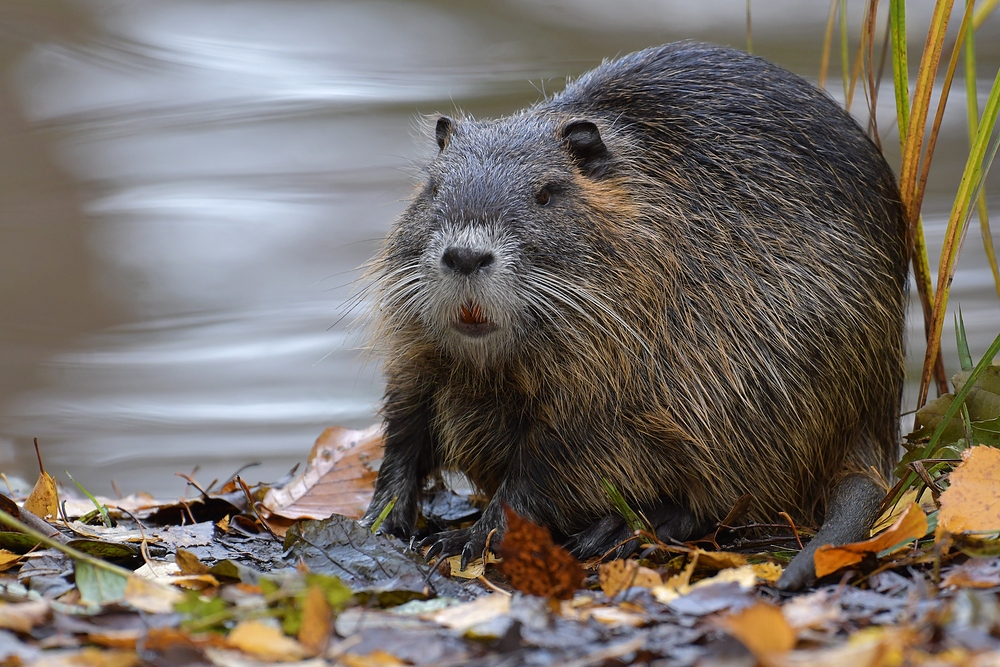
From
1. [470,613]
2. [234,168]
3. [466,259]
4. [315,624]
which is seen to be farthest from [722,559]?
[234,168]

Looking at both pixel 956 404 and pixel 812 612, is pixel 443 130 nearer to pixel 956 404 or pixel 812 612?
pixel 956 404

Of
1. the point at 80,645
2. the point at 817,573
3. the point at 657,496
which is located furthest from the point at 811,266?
the point at 80,645

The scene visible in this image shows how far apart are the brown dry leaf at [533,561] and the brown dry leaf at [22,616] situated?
893 mm

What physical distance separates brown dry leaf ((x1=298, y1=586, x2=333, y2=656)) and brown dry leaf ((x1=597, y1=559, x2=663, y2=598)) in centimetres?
64

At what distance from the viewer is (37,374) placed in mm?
6688

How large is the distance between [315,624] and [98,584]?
2.03 ft

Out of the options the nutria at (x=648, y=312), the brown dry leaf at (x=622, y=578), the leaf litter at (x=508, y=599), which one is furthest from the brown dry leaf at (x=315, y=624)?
the nutria at (x=648, y=312)

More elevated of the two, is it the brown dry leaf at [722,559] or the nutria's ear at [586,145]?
the nutria's ear at [586,145]

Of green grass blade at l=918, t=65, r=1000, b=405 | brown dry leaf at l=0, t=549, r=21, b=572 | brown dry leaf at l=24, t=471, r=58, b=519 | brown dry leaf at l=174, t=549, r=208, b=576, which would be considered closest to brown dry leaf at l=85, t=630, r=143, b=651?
brown dry leaf at l=174, t=549, r=208, b=576

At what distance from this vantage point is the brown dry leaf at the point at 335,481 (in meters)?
3.43

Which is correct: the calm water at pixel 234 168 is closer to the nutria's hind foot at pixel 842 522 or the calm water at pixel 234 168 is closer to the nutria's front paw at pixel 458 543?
the nutria's front paw at pixel 458 543

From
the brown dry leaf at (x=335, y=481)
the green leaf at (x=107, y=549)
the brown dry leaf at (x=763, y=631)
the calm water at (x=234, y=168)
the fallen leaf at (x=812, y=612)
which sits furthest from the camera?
the calm water at (x=234, y=168)

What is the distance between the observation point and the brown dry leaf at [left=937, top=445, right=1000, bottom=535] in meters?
2.30

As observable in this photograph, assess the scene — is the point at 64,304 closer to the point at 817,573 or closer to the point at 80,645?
the point at 80,645
